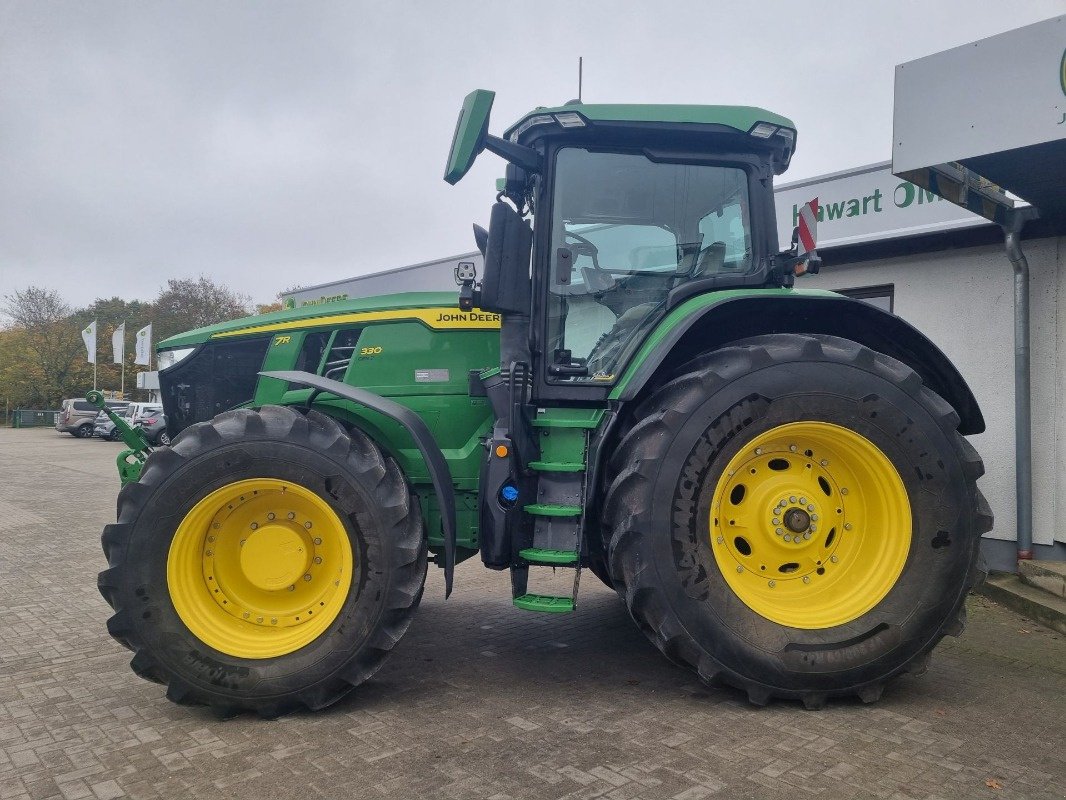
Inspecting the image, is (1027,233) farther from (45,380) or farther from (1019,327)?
(45,380)

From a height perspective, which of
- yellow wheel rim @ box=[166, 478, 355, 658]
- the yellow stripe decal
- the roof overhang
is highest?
the roof overhang

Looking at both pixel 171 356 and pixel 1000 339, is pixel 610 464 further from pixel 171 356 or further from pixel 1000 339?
pixel 1000 339

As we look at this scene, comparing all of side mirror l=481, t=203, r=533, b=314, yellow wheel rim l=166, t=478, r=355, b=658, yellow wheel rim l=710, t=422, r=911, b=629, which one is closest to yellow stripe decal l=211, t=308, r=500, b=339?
side mirror l=481, t=203, r=533, b=314

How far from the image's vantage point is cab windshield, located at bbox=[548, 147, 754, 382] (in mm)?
3814

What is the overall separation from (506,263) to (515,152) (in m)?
0.53

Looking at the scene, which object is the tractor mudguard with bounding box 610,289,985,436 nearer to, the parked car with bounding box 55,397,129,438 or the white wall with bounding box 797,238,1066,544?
the white wall with bounding box 797,238,1066,544

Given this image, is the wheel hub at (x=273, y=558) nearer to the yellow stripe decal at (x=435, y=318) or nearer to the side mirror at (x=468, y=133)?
the yellow stripe decal at (x=435, y=318)

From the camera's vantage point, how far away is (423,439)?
11.9 feet

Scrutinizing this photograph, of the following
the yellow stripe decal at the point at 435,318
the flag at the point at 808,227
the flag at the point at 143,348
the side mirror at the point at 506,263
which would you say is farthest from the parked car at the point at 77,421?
the flag at the point at 808,227

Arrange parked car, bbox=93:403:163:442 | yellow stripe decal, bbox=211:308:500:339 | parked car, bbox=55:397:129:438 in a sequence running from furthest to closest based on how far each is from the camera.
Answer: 1. parked car, bbox=55:397:129:438
2. parked car, bbox=93:403:163:442
3. yellow stripe decal, bbox=211:308:500:339

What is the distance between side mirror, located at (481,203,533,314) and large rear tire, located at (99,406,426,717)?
3.00 feet

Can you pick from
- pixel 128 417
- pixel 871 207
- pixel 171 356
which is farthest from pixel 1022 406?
pixel 128 417

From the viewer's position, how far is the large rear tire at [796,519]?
Result: 10.6 ft

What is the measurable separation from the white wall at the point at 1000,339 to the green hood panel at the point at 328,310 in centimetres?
448
